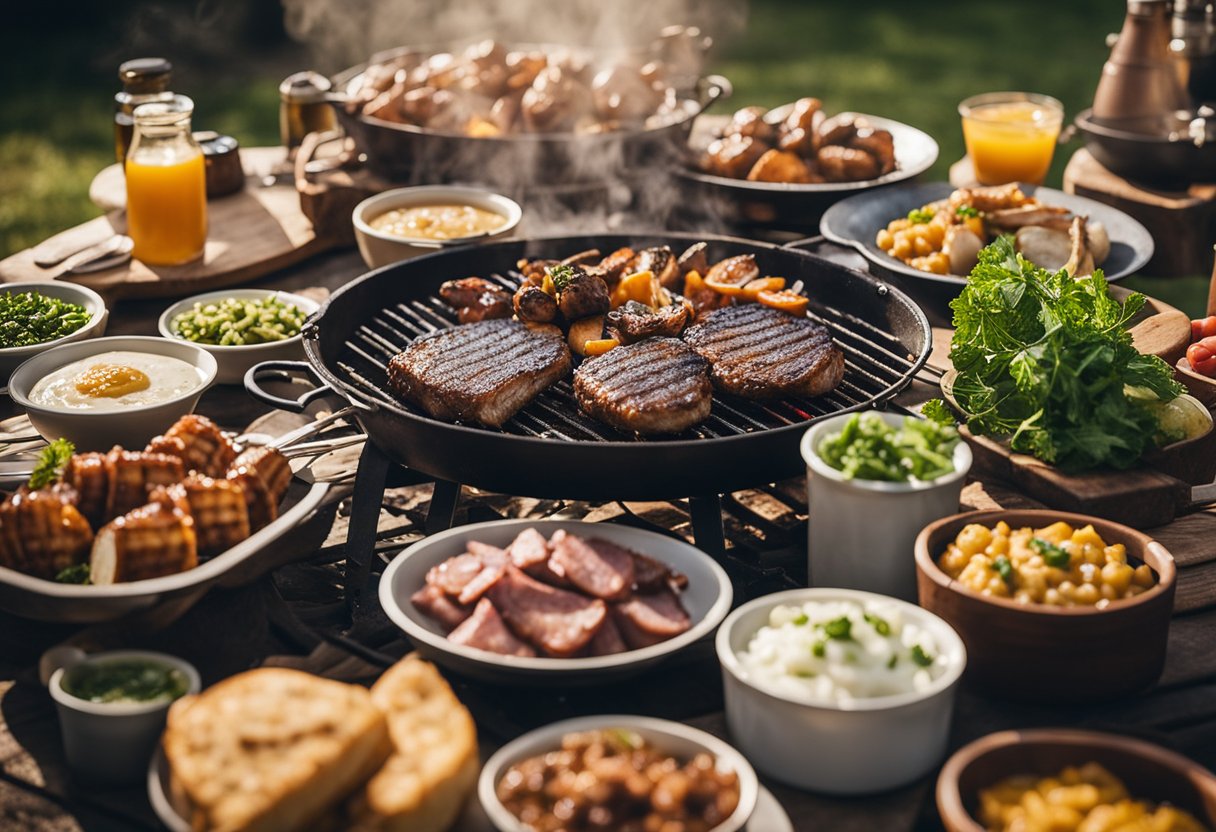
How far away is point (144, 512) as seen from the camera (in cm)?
359

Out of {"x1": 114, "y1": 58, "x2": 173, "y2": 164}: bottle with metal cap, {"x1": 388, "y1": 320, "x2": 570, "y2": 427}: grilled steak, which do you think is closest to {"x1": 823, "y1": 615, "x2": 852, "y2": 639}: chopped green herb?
{"x1": 388, "y1": 320, "x2": 570, "y2": 427}: grilled steak

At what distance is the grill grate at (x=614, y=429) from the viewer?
432 centimetres

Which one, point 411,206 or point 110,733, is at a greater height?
point 411,206

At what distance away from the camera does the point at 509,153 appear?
256 inches

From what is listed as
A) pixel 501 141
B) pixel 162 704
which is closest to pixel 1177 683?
pixel 162 704

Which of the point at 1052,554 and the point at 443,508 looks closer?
the point at 1052,554

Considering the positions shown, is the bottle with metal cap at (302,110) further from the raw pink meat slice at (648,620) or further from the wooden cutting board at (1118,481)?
the raw pink meat slice at (648,620)

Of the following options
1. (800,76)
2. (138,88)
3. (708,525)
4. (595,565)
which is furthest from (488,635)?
(800,76)

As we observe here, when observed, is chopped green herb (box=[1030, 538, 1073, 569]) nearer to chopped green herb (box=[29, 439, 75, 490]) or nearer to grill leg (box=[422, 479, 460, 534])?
grill leg (box=[422, 479, 460, 534])

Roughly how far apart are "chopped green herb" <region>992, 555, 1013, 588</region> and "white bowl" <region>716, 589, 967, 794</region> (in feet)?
0.83

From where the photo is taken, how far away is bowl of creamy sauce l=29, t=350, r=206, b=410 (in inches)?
184

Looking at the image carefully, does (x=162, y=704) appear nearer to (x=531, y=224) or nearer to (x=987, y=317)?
(x=987, y=317)

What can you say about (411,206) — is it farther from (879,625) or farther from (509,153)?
(879,625)

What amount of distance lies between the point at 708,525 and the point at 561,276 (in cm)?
126
